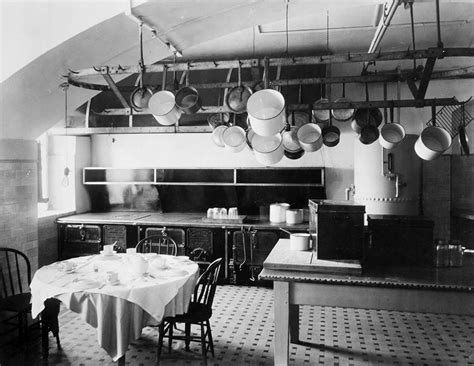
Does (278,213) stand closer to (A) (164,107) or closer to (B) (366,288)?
(B) (366,288)

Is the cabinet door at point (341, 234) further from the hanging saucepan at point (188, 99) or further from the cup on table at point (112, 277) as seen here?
the cup on table at point (112, 277)

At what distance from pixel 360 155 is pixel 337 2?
9.86 feet

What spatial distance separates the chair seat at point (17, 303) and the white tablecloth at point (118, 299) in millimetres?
443

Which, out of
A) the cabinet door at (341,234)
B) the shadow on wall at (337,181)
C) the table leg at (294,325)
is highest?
the shadow on wall at (337,181)

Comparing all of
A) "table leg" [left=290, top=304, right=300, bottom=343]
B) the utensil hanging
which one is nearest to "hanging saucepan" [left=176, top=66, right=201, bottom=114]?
the utensil hanging

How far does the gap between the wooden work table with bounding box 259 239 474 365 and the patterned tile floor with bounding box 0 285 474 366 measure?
0.85m

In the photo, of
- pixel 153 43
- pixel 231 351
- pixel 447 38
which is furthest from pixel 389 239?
pixel 447 38

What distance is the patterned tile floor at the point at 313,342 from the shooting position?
405 centimetres

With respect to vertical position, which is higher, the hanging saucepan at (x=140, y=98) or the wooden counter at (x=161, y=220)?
the hanging saucepan at (x=140, y=98)

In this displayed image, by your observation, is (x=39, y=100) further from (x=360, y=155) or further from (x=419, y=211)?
(x=419, y=211)

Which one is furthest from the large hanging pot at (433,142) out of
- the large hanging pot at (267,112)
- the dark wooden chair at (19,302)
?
the dark wooden chair at (19,302)

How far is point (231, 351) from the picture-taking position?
4246mm

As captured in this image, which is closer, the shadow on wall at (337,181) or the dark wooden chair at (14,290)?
the dark wooden chair at (14,290)

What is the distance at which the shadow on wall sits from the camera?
7.09 m
